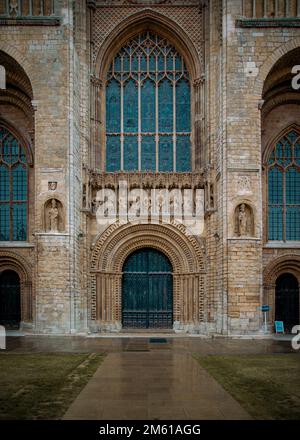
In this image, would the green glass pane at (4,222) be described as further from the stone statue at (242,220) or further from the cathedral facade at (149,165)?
the stone statue at (242,220)

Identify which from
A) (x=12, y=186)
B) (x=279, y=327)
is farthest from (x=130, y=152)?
(x=279, y=327)

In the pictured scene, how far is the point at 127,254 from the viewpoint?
22953 mm

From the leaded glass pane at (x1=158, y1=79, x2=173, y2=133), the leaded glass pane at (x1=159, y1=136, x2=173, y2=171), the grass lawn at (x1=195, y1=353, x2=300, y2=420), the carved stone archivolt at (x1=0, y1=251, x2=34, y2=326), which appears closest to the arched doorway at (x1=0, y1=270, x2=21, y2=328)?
the carved stone archivolt at (x1=0, y1=251, x2=34, y2=326)

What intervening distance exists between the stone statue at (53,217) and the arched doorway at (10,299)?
4.69m

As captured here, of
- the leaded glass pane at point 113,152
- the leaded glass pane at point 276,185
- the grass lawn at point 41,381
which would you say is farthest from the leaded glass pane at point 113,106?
the grass lawn at point 41,381

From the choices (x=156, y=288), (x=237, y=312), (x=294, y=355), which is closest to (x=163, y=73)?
(x=156, y=288)

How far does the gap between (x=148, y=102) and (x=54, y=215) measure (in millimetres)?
6860

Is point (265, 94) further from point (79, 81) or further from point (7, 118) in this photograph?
point (7, 118)

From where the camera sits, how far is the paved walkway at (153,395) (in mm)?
7352

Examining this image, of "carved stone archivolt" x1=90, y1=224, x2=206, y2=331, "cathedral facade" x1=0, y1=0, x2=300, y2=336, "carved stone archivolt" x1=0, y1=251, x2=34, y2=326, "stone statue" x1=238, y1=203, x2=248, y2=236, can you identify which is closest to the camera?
"stone statue" x1=238, y1=203, x2=248, y2=236

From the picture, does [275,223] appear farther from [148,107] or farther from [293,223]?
[148,107]

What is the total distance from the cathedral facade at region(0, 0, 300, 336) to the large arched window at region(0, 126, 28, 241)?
0.20ft

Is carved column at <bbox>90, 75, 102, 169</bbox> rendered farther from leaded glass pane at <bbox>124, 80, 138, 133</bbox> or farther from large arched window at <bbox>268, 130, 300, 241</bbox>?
large arched window at <bbox>268, 130, 300, 241</bbox>

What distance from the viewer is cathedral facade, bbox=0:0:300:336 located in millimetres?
20219
